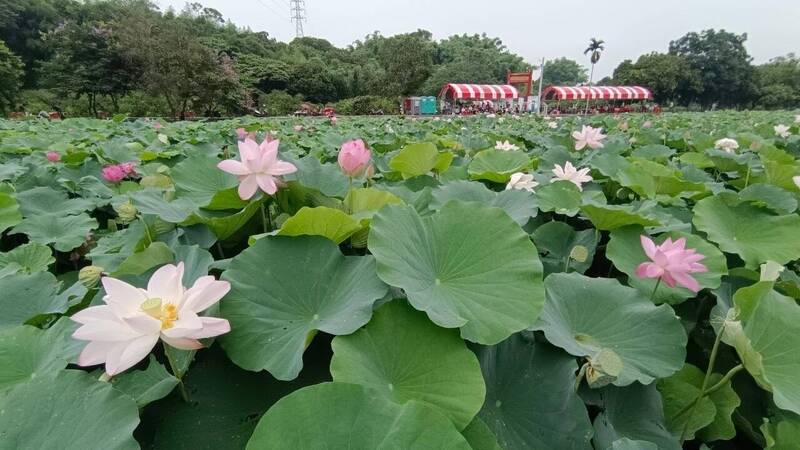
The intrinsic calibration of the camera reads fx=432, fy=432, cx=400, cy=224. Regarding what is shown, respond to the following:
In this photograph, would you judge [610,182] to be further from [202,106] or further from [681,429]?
[202,106]

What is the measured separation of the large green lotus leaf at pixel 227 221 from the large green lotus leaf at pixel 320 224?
0.22 meters

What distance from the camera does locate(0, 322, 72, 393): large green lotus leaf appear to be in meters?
0.62

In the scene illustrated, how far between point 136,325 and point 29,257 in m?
0.93

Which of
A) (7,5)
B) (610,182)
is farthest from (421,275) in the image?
(7,5)

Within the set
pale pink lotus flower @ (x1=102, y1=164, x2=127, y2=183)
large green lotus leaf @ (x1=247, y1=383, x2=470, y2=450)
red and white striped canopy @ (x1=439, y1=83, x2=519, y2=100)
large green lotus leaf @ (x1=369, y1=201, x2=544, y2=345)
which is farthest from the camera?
red and white striped canopy @ (x1=439, y1=83, x2=519, y2=100)

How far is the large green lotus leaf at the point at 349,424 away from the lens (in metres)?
0.42

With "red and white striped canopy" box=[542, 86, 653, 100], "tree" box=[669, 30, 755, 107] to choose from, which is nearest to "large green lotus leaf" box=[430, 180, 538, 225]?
"red and white striped canopy" box=[542, 86, 653, 100]

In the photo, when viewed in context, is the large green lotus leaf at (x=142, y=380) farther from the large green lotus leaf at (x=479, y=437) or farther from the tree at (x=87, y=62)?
the tree at (x=87, y=62)

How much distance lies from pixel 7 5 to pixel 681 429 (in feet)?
144

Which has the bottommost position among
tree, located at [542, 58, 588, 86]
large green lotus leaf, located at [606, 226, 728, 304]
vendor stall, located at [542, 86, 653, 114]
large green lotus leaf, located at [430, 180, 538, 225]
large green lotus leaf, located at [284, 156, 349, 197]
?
large green lotus leaf, located at [606, 226, 728, 304]

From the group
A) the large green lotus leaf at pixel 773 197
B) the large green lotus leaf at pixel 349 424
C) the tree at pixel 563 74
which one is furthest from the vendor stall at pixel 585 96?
the tree at pixel 563 74

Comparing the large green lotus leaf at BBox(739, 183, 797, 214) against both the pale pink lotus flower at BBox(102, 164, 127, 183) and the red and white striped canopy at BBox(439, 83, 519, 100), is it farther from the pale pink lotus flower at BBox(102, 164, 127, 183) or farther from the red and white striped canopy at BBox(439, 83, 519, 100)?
the red and white striped canopy at BBox(439, 83, 519, 100)

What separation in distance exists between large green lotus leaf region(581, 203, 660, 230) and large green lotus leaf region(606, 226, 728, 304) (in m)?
0.02

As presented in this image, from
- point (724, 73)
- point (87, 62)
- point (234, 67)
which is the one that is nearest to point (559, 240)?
point (87, 62)
